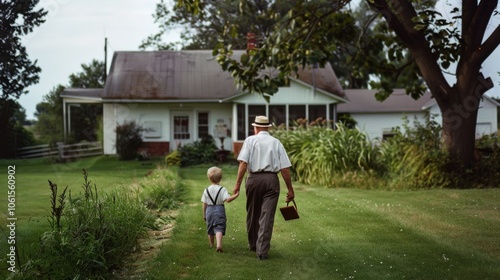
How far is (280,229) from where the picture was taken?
11.2 meters

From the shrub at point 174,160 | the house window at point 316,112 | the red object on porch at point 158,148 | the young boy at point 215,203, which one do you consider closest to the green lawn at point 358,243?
the young boy at point 215,203

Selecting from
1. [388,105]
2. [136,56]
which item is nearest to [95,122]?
[136,56]

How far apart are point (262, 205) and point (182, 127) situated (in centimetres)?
2629

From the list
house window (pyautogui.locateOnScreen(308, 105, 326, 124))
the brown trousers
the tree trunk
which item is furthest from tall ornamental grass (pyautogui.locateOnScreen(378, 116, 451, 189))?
house window (pyautogui.locateOnScreen(308, 105, 326, 124))

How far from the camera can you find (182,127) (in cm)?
3516

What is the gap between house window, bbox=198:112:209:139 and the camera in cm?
3503

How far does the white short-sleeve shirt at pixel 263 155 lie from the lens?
908cm

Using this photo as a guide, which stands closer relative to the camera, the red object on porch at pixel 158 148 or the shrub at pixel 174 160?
the shrub at pixel 174 160

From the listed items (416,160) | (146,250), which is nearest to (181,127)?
(416,160)

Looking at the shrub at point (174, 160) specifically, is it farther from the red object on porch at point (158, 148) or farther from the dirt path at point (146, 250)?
the dirt path at point (146, 250)

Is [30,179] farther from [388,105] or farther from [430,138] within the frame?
[388,105]

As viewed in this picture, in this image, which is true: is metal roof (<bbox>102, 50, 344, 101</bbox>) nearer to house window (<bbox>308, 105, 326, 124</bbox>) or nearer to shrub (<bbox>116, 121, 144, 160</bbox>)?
house window (<bbox>308, 105, 326, 124</bbox>)

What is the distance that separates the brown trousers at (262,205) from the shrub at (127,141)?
22.2 metres

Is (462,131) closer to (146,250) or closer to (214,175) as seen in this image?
(214,175)
